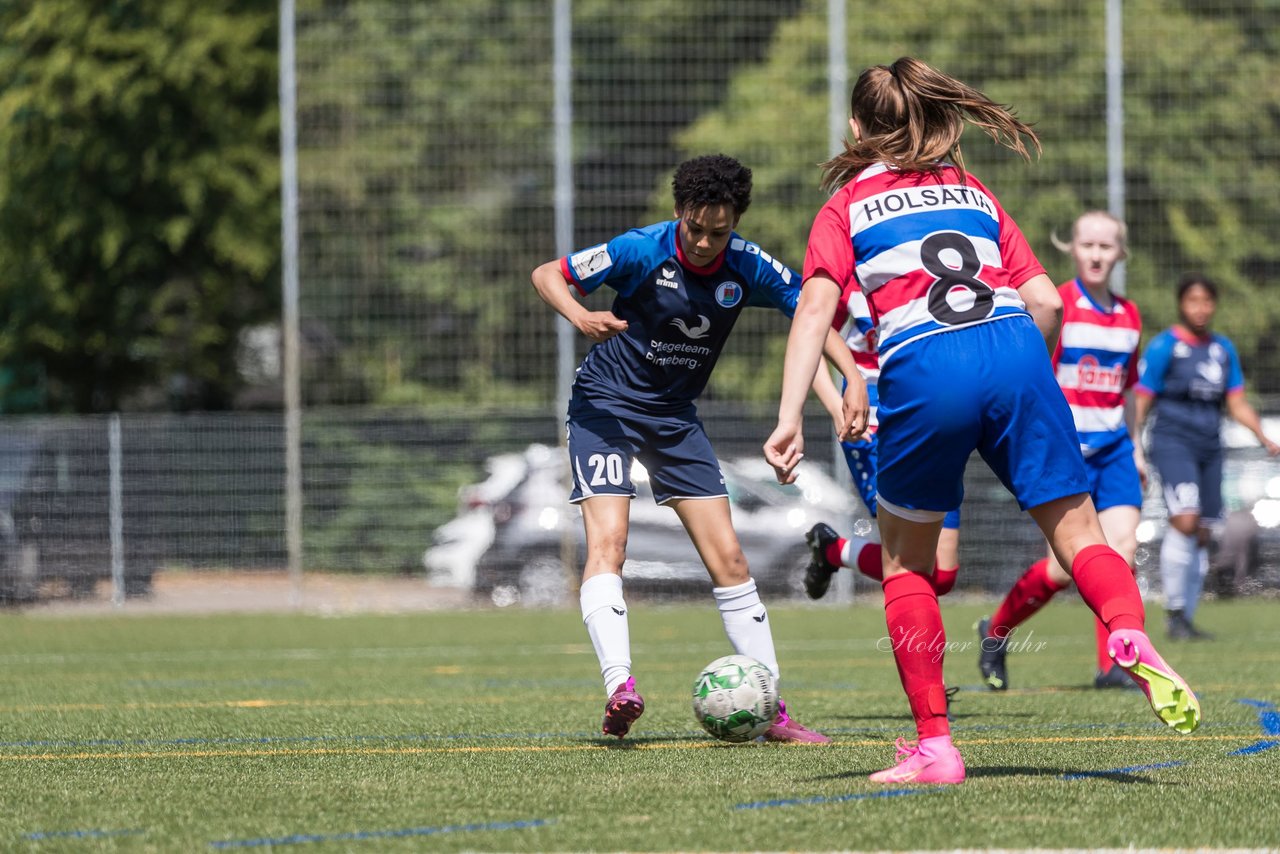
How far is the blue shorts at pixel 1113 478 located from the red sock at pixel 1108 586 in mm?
3576

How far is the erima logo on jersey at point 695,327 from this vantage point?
22.1ft

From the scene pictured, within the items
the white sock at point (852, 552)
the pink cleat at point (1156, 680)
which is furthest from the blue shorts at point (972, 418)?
the white sock at point (852, 552)

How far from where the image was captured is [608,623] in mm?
6566

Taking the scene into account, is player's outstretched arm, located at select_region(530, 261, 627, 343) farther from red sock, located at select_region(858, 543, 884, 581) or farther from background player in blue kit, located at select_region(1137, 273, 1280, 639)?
background player in blue kit, located at select_region(1137, 273, 1280, 639)

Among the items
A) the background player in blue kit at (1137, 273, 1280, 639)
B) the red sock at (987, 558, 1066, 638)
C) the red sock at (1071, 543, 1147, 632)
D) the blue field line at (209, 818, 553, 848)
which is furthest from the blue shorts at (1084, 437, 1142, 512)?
the blue field line at (209, 818, 553, 848)

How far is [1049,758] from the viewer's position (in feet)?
18.9

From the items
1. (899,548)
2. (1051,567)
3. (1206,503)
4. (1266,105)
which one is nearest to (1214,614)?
(1206,503)

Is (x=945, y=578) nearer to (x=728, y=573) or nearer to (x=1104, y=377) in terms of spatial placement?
(x=728, y=573)

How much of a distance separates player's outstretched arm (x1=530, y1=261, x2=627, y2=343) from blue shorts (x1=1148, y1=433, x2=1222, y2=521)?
20.2 ft

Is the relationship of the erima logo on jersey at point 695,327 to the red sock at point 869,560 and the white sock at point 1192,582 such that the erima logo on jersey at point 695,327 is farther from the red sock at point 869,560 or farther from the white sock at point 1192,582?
the white sock at point 1192,582

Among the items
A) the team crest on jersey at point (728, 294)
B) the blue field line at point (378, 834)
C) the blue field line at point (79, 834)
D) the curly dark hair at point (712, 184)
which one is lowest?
the blue field line at point (79, 834)

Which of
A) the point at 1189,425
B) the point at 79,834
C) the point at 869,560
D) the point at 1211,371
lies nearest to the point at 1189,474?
the point at 1189,425

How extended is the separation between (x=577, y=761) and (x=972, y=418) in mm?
1760

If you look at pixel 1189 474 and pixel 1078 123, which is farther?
pixel 1078 123
